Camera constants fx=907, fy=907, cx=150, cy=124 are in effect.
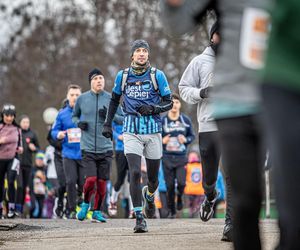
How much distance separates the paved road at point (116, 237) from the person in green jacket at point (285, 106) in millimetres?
4084

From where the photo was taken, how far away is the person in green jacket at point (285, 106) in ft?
11.5

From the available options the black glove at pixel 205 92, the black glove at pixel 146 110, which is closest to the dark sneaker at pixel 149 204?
the black glove at pixel 146 110

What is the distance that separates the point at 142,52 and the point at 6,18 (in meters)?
27.7

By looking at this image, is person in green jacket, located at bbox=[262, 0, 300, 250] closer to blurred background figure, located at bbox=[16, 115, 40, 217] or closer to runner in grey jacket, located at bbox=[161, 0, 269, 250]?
runner in grey jacket, located at bbox=[161, 0, 269, 250]

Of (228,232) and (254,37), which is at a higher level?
(254,37)

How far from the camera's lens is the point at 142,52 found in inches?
396

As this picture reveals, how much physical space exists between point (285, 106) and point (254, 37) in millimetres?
574

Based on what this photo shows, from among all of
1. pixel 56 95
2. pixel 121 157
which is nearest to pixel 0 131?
pixel 121 157

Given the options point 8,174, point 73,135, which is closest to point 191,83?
point 73,135

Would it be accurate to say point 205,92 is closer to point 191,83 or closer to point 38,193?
A: point 191,83

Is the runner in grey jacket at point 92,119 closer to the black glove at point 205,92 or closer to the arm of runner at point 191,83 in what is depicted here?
the arm of runner at point 191,83

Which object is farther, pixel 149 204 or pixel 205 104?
pixel 149 204

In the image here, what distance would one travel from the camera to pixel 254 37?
13.2 feet

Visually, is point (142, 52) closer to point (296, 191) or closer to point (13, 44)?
point (296, 191)
